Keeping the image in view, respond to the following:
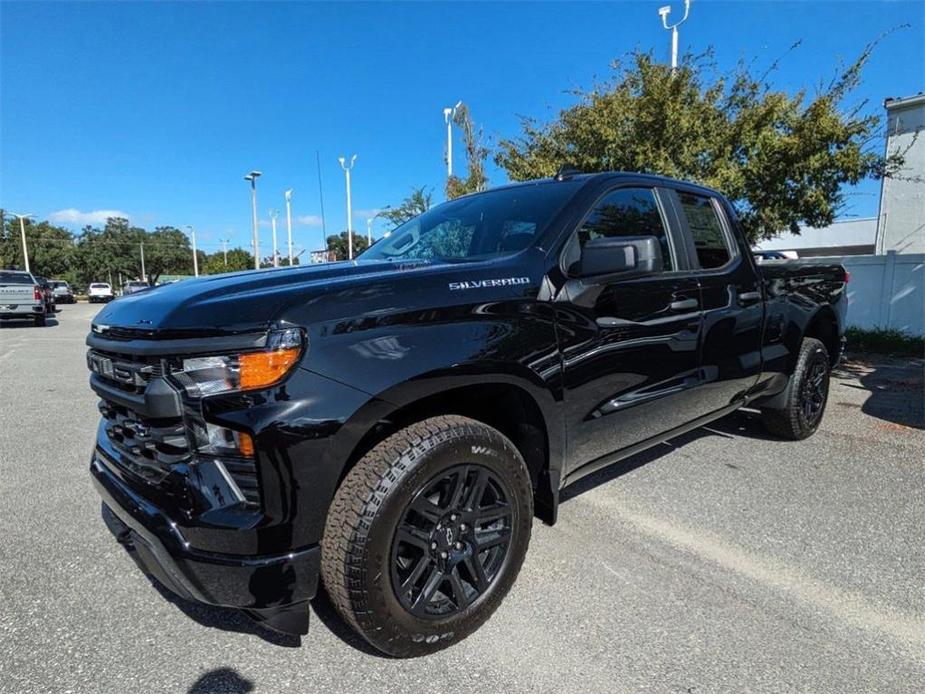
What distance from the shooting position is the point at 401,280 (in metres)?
2.03

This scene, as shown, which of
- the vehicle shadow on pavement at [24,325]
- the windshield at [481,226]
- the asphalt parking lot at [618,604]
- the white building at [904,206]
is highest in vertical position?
the white building at [904,206]

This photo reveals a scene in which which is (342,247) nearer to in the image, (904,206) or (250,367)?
(250,367)

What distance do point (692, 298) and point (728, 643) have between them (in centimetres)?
172

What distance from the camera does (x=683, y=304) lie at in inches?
120

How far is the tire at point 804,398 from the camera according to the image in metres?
4.32

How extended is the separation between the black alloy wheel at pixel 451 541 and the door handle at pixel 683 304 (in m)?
1.43

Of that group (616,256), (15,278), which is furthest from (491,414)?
(15,278)

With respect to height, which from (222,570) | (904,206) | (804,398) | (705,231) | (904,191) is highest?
(904,191)

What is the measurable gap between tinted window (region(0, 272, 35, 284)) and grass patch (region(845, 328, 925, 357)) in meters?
20.9

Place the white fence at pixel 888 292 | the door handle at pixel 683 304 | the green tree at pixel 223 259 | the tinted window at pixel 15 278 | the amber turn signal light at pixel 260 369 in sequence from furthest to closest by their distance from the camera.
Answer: the green tree at pixel 223 259, the tinted window at pixel 15 278, the white fence at pixel 888 292, the door handle at pixel 683 304, the amber turn signal light at pixel 260 369

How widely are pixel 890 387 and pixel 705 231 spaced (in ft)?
16.1

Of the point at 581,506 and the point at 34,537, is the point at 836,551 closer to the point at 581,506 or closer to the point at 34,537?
the point at 581,506

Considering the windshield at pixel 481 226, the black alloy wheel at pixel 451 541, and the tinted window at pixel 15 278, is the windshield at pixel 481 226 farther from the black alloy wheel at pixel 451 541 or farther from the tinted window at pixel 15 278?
the tinted window at pixel 15 278

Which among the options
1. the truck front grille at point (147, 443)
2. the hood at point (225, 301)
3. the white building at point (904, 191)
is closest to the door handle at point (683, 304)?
the hood at point (225, 301)
